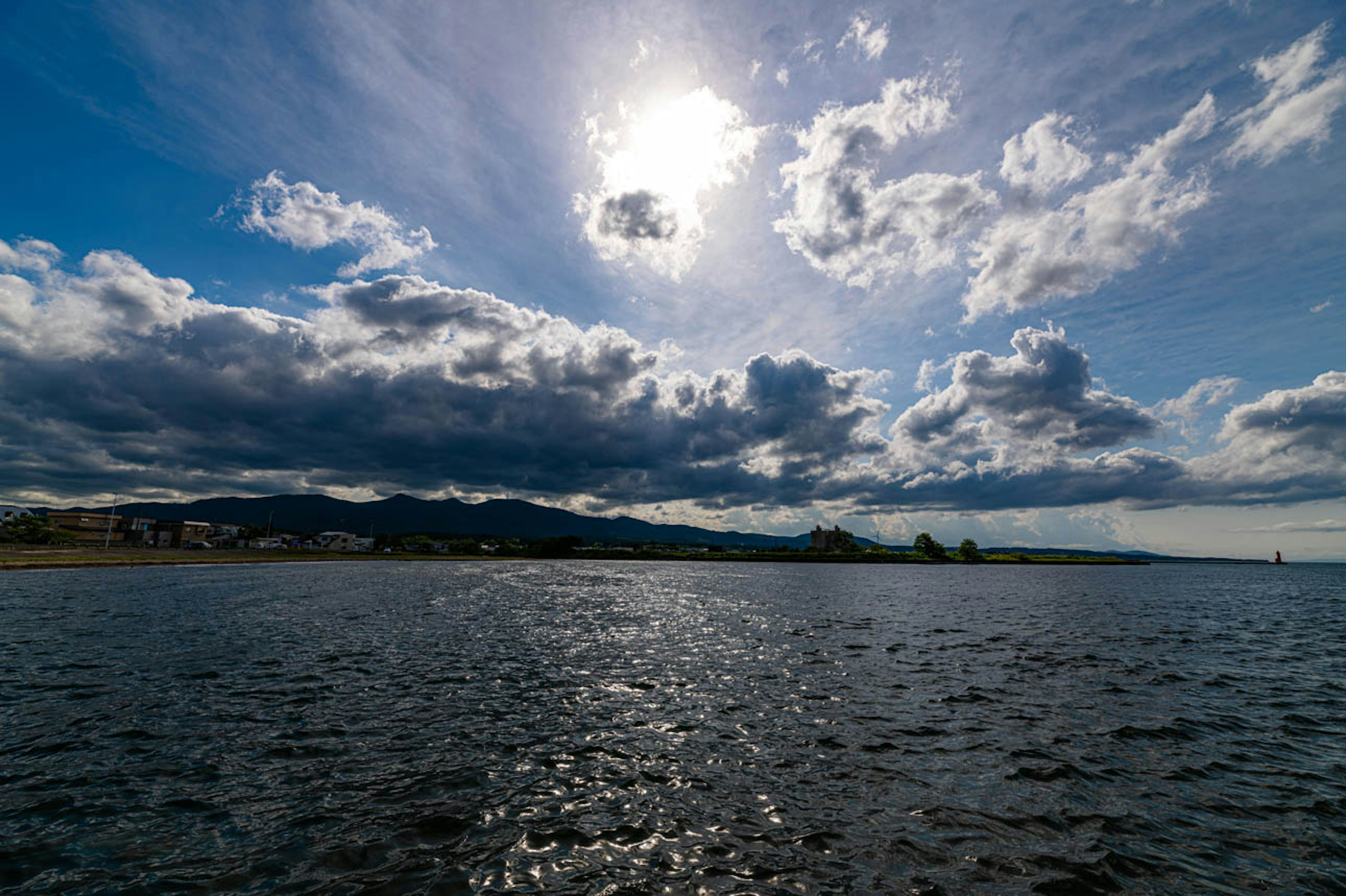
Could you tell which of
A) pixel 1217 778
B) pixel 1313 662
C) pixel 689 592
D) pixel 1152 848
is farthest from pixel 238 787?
pixel 689 592

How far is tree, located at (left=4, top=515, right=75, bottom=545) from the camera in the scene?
15925 centimetres

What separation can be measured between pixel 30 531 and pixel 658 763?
237m

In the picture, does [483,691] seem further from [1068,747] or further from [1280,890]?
[1280,890]

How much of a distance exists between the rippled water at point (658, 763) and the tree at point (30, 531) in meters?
179

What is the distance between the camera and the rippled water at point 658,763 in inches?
458

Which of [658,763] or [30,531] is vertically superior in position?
[30,531]

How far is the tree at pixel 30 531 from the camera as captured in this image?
159m

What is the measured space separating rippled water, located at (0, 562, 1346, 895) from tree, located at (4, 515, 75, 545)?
17910 centimetres

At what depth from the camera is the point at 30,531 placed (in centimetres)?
15975

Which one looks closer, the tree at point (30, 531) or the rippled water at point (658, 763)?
the rippled water at point (658, 763)

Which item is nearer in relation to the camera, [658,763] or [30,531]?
[658,763]

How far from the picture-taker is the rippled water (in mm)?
11641

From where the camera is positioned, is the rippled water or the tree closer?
the rippled water

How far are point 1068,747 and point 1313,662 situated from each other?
35453 mm
